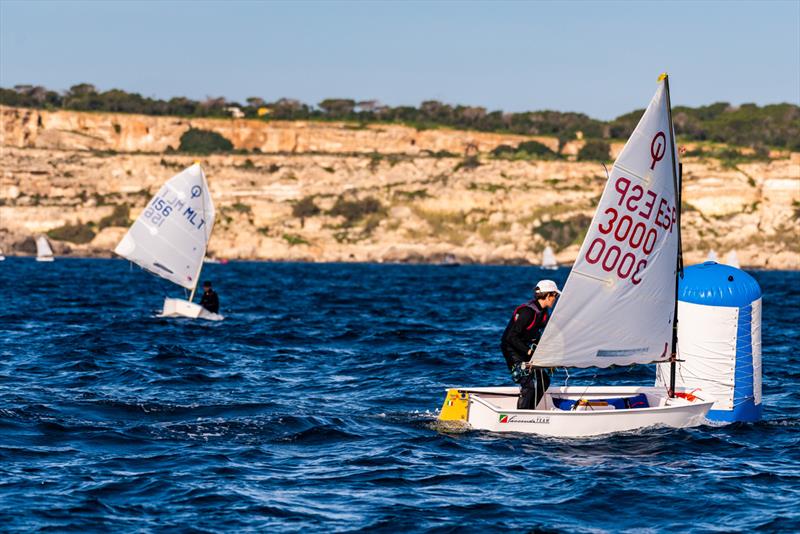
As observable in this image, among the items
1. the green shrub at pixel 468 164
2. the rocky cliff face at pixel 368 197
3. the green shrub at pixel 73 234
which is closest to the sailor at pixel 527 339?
the rocky cliff face at pixel 368 197

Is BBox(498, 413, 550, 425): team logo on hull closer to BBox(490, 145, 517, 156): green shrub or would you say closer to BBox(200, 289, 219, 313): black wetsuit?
BBox(200, 289, 219, 313): black wetsuit

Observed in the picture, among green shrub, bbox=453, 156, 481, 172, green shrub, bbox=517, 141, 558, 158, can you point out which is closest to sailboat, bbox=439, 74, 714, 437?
green shrub, bbox=453, 156, 481, 172

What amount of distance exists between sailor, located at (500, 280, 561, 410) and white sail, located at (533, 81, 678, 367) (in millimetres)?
411

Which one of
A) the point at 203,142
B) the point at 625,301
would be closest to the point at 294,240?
the point at 203,142

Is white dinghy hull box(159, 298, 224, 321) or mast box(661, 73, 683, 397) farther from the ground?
mast box(661, 73, 683, 397)

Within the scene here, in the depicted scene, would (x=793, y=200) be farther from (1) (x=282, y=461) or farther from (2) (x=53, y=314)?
(1) (x=282, y=461)

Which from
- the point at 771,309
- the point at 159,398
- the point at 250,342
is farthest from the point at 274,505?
the point at 771,309

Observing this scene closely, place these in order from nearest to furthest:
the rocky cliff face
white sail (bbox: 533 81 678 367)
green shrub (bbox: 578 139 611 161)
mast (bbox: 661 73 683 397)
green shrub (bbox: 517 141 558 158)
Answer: white sail (bbox: 533 81 678 367) < mast (bbox: 661 73 683 397) < the rocky cliff face < green shrub (bbox: 578 139 611 161) < green shrub (bbox: 517 141 558 158)

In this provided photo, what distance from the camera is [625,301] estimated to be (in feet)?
56.4

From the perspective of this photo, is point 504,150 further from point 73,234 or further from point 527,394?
point 527,394

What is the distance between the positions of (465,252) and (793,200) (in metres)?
45.7

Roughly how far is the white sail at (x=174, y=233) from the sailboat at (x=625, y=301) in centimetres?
2626

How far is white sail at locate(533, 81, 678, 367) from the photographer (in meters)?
16.5

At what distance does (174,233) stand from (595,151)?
449 ft
